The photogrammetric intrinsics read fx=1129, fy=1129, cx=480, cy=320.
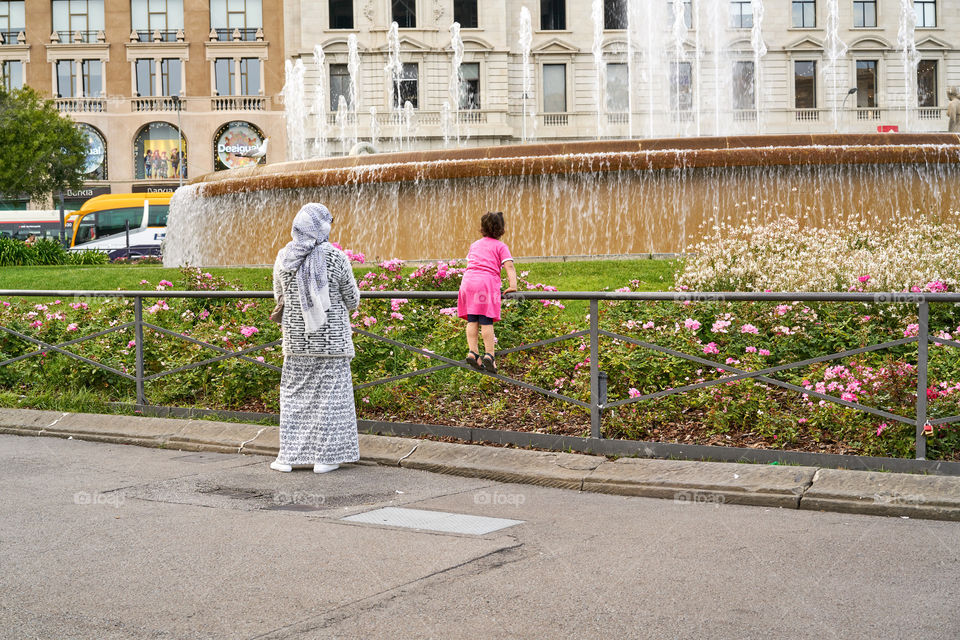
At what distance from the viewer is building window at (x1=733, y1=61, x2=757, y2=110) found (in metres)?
52.3

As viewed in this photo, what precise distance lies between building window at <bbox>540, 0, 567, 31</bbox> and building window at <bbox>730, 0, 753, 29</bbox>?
7.83 m

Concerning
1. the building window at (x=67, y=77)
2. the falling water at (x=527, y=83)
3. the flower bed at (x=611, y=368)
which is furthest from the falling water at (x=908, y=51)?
the flower bed at (x=611, y=368)

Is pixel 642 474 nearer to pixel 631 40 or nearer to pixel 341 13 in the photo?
pixel 341 13

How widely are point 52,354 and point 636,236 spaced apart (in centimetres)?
832

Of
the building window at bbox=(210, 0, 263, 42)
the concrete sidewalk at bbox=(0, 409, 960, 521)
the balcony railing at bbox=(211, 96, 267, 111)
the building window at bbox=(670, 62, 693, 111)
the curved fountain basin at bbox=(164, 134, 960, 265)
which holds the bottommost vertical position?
the concrete sidewalk at bbox=(0, 409, 960, 521)

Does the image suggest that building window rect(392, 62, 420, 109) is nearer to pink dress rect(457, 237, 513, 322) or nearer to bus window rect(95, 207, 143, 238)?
bus window rect(95, 207, 143, 238)

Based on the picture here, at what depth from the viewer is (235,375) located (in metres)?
8.88

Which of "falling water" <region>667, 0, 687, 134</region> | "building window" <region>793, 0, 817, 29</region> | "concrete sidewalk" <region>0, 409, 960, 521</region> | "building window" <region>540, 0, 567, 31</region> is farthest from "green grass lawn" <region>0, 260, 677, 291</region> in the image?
"building window" <region>793, 0, 817, 29</region>

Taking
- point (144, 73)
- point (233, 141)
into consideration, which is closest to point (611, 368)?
point (233, 141)

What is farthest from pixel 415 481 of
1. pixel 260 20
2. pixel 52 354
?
pixel 260 20

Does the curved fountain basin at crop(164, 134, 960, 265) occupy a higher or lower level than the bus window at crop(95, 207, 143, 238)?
lower

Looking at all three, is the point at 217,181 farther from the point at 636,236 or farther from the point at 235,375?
the point at 235,375

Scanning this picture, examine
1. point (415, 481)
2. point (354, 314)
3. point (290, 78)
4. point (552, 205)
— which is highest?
point (290, 78)

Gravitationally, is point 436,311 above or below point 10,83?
below
